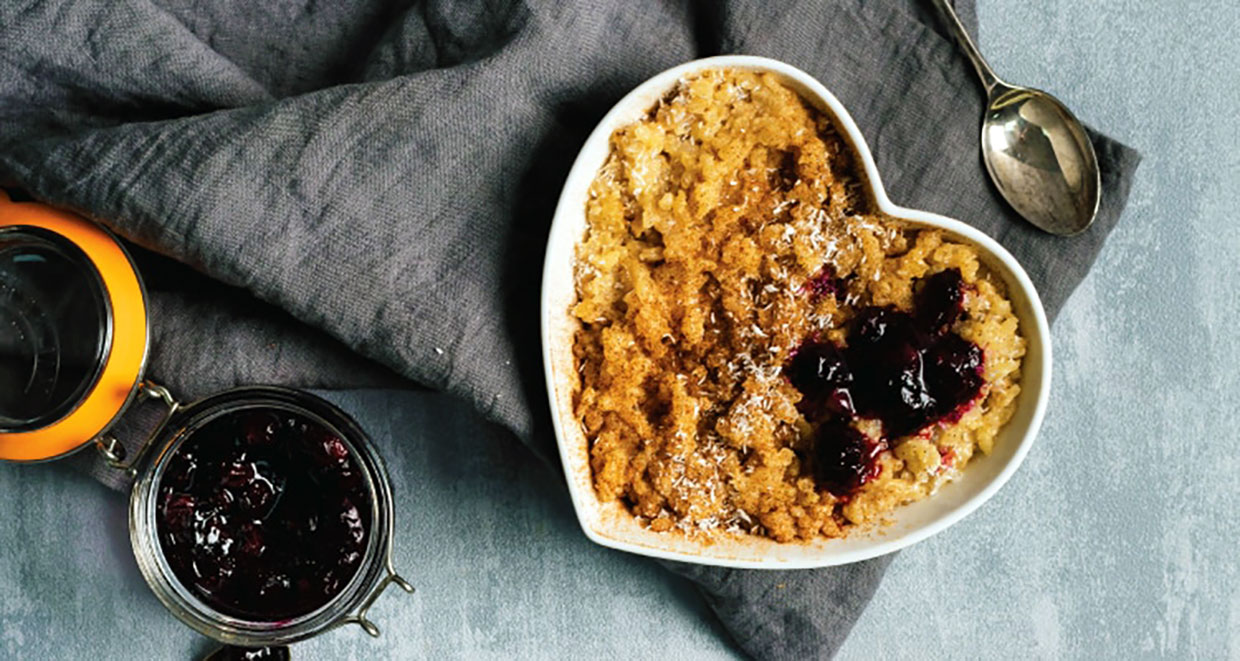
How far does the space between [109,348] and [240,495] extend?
335 millimetres

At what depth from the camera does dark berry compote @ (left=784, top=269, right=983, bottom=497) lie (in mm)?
1982

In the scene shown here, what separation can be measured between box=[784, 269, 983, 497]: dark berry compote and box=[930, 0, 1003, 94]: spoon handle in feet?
1.42

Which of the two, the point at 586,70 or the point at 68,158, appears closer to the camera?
the point at 68,158

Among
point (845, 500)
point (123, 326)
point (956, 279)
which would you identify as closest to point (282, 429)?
point (123, 326)

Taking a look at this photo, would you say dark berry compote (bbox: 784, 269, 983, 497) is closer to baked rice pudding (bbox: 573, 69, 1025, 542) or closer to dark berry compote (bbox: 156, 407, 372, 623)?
baked rice pudding (bbox: 573, 69, 1025, 542)

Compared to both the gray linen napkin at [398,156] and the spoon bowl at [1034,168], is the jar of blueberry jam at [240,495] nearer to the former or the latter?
the gray linen napkin at [398,156]

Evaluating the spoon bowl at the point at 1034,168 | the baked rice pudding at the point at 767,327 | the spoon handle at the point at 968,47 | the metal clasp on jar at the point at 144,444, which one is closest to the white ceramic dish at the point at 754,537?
the baked rice pudding at the point at 767,327

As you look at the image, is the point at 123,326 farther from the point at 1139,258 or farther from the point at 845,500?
the point at 1139,258

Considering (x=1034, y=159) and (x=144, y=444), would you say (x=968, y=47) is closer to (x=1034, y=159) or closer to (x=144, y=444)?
(x=1034, y=159)

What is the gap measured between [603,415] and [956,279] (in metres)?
0.65

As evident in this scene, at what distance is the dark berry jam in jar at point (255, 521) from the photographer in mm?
2072

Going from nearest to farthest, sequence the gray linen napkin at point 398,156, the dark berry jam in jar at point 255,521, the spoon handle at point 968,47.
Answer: the gray linen napkin at point 398,156 → the dark berry jam in jar at point 255,521 → the spoon handle at point 968,47

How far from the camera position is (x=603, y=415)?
6.72 ft

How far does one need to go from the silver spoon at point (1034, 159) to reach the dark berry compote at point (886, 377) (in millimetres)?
323
